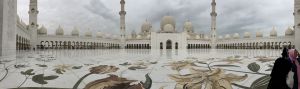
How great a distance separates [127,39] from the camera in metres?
32.4

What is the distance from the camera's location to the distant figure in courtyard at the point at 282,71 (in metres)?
2.39

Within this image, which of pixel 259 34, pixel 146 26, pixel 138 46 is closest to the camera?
pixel 259 34

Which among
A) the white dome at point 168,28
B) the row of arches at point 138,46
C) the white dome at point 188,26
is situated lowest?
the row of arches at point 138,46

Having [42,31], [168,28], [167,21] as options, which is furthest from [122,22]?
[42,31]

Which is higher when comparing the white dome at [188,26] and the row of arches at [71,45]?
the white dome at [188,26]

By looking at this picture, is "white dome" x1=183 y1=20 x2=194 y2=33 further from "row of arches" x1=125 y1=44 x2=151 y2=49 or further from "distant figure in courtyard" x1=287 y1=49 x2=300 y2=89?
"distant figure in courtyard" x1=287 y1=49 x2=300 y2=89

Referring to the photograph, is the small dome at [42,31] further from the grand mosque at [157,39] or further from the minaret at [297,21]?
the minaret at [297,21]

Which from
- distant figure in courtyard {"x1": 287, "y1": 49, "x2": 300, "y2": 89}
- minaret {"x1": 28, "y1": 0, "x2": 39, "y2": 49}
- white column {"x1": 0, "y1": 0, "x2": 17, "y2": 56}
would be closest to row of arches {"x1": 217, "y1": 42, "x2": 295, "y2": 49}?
minaret {"x1": 28, "y1": 0, "x2": 39, "y2": 49}

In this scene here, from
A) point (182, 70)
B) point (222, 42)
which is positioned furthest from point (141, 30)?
point (182, 70)

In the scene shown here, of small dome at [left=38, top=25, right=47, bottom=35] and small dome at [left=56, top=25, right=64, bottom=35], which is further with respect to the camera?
small dome at [left=56, top=25, right=64, bottom=35]

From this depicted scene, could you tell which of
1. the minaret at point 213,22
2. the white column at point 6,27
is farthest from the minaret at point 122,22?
the white column at point 6,27

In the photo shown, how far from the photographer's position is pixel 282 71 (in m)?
2.42

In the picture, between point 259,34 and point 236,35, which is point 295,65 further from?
point 236,35

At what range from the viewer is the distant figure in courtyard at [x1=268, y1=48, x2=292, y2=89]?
239 centimetres
